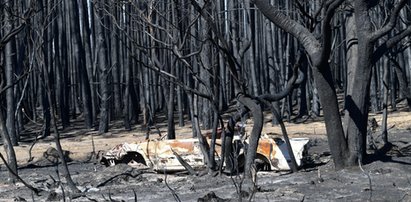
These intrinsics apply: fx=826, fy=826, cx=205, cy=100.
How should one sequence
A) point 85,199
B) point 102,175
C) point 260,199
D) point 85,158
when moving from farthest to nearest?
point 85,158 → point 102,175 → point 85,199 → point 260,199

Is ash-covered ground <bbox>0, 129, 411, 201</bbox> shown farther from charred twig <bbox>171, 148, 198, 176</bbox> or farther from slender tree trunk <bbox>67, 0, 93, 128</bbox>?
slender tree trunk <bbox>67, 0, 93, 128</bbox>

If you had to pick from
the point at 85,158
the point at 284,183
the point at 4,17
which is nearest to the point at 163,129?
the point at 85,158

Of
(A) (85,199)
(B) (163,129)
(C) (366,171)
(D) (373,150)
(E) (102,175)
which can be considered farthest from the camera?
(B) (163,129)

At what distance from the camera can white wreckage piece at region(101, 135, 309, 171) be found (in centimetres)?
1716

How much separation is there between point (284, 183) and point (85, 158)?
34.8ft

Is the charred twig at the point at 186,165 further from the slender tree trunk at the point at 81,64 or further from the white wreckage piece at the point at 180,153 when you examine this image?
the slender tree trunk at the point at 81,64

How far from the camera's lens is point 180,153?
58.4ft

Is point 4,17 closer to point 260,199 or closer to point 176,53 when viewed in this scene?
point 176,53

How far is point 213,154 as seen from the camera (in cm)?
1633

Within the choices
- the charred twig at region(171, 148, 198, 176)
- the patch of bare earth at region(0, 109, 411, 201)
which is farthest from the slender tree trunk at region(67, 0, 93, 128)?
the charred twig at region(171, 148, 198, 176)

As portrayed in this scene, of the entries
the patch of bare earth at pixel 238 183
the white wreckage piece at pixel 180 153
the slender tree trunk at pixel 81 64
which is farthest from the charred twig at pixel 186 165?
the slender tree trunk at pixel 81 64

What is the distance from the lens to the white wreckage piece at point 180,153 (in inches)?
675

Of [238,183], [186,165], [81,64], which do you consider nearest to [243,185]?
[186,165]

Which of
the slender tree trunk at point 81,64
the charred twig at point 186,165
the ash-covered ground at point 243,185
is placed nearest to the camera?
the ash-covered ground at point 243,185
